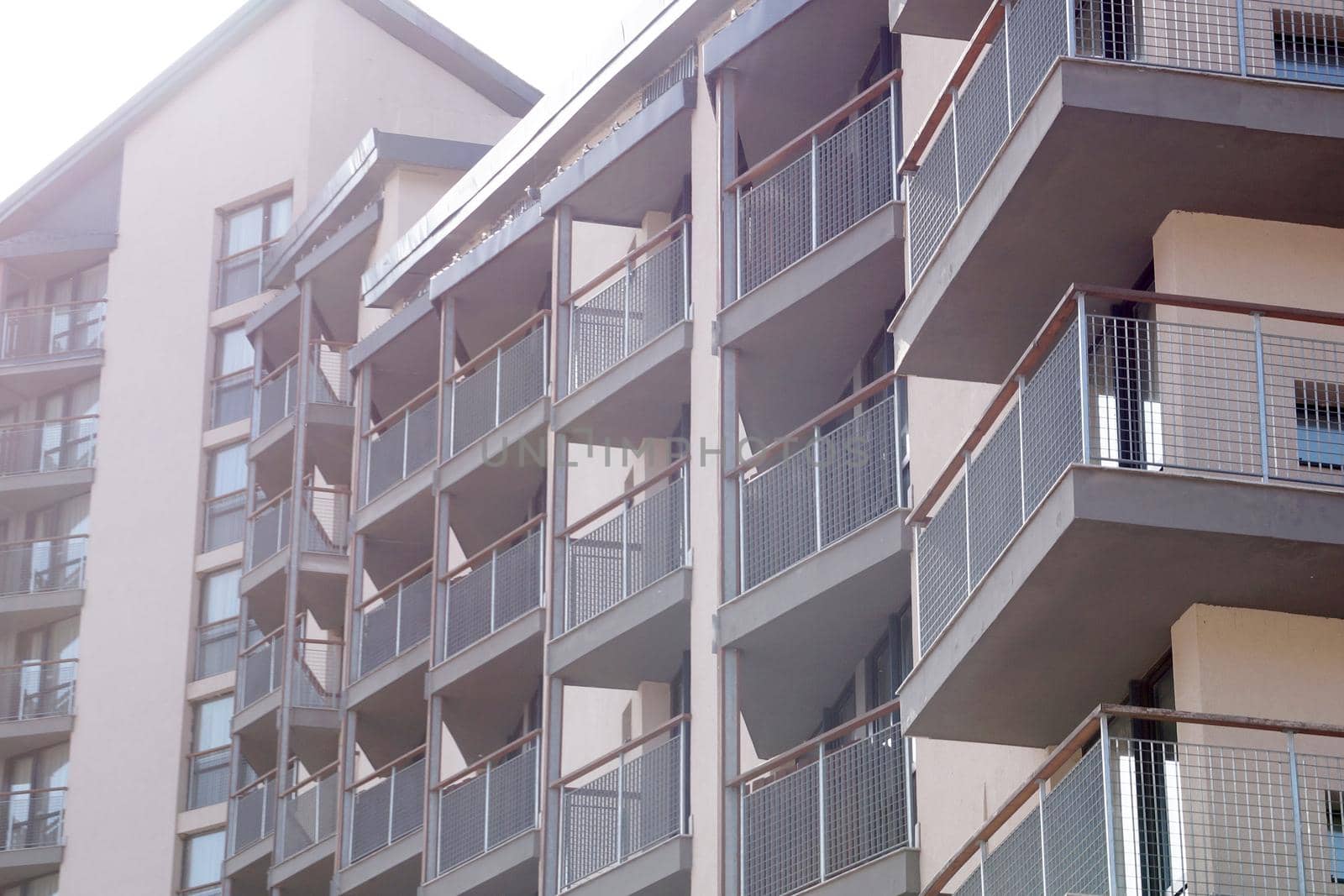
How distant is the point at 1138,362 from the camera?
1325cm

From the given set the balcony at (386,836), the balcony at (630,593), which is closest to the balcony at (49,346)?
the balcony at (386,836)

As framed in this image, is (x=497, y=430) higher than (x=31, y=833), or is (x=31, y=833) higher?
(x=497, y=430)

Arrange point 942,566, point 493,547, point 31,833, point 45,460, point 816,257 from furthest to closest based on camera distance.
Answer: point 45,460, point 31,833, point 493,547, point 816,257, point 942,566

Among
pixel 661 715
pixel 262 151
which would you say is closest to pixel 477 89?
pixel 262 151

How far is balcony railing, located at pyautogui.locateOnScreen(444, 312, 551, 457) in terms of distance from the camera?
28.4m

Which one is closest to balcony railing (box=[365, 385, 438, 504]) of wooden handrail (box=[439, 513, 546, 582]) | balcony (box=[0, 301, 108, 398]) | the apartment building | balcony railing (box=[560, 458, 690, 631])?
the apartment building

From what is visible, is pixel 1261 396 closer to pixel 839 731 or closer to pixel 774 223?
pixel 839 731

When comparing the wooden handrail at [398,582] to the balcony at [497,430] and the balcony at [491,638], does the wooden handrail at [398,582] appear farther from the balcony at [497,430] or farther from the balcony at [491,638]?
the balcony at [491,638]

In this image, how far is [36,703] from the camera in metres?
46.2

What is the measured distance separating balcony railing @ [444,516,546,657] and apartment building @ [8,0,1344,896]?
74 mm

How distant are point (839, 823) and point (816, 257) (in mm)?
4846

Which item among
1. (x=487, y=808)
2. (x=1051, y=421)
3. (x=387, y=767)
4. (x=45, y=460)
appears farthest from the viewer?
(x=45, y=460)

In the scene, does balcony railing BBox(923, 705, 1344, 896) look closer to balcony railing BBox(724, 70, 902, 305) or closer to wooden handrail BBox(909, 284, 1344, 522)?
wooden handrail BBox(909, 284, 1344, 522)

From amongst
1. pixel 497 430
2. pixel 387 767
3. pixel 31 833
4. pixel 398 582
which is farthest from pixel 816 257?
pixel 31 833
